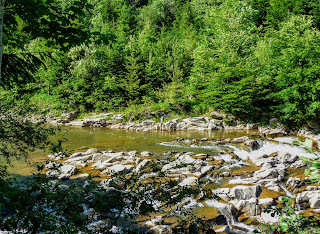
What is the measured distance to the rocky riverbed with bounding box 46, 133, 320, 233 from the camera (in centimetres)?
446

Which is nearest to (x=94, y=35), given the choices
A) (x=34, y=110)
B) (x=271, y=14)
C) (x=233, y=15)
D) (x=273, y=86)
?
(x=34, y=110)

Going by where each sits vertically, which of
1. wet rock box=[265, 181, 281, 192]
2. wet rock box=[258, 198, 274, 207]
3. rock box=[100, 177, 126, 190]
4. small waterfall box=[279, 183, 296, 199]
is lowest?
small waterfall box=[279, 183, 296, 199]

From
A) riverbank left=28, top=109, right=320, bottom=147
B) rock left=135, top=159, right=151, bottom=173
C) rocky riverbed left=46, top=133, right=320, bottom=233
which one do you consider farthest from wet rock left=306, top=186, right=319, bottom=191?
riverbank left=28, top=109, right=320, bottom=147

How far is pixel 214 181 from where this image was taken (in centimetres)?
804

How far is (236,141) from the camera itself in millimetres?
14031

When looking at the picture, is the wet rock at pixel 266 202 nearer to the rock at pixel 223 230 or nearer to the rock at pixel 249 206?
the rock at pixel 249 206

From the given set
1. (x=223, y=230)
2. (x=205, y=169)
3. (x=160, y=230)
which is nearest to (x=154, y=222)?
(x=160, y=230)

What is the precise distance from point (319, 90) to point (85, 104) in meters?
24.1

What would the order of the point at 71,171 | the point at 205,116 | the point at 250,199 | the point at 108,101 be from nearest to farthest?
the point at 250,199
the point at 71,171
the point at 205,116
the point at 108,101

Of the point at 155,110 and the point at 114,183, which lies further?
the point at 155,110

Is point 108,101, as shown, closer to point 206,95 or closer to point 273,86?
point 206,95

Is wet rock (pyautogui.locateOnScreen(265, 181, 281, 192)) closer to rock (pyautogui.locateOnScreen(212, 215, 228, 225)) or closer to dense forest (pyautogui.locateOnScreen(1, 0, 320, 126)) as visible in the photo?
rock (pyautogui.locateOnScreen(212, 215, 228, 225))

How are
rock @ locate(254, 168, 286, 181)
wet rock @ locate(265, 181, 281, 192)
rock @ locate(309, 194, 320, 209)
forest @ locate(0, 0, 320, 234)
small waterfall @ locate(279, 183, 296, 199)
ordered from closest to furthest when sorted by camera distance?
1. forest @ locate(0, 0, 320, 234)
2. rock @ locate(309, 194, 320, 209)
3. small waterfall @ locate(279, 183, 296, 199)
4. wet rock @ locate(265, 181, 281, 192)
5. rock @ locate(254, 168, 286, 181)

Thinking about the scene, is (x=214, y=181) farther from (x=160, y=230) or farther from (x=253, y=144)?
(x=253, y=144)
